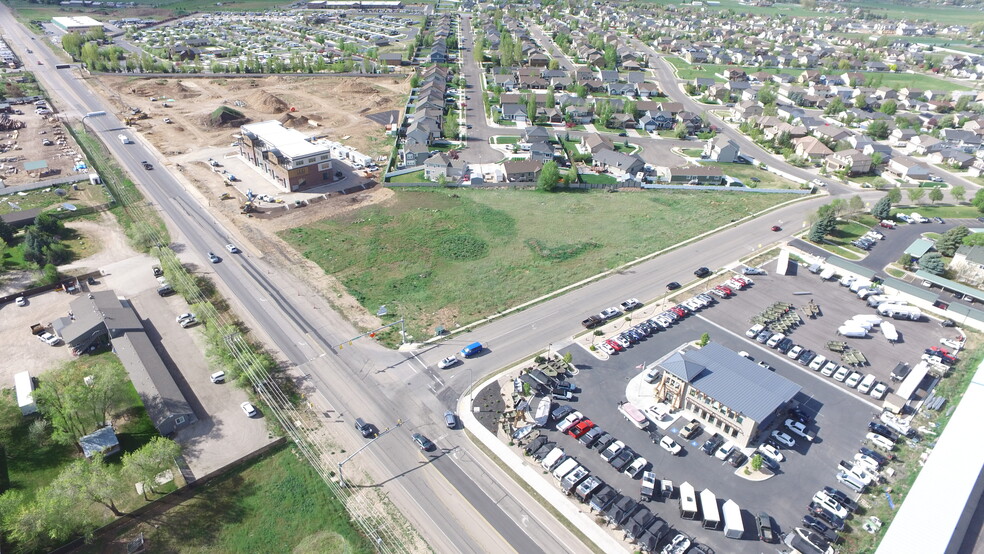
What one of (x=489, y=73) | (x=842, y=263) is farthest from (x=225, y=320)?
(x=489, y=73)

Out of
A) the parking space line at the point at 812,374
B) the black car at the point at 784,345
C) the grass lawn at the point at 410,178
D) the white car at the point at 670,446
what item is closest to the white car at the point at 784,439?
the white car at the point at 670,446

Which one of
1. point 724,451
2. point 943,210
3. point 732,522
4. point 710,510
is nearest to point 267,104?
point 724,451

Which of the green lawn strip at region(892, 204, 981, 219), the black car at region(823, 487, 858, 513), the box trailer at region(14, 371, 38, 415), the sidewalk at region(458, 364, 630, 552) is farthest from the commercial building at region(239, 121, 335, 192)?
the green lawn strip at region(892, 204, 981, 219)

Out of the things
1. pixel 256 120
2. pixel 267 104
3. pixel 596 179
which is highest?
pixel 267 104

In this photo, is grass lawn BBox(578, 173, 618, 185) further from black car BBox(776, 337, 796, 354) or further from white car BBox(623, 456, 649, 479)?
white car BBox(623, 456, 649, 479)

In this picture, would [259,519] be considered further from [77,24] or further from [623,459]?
[77,24]

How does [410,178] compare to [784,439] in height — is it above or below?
above
